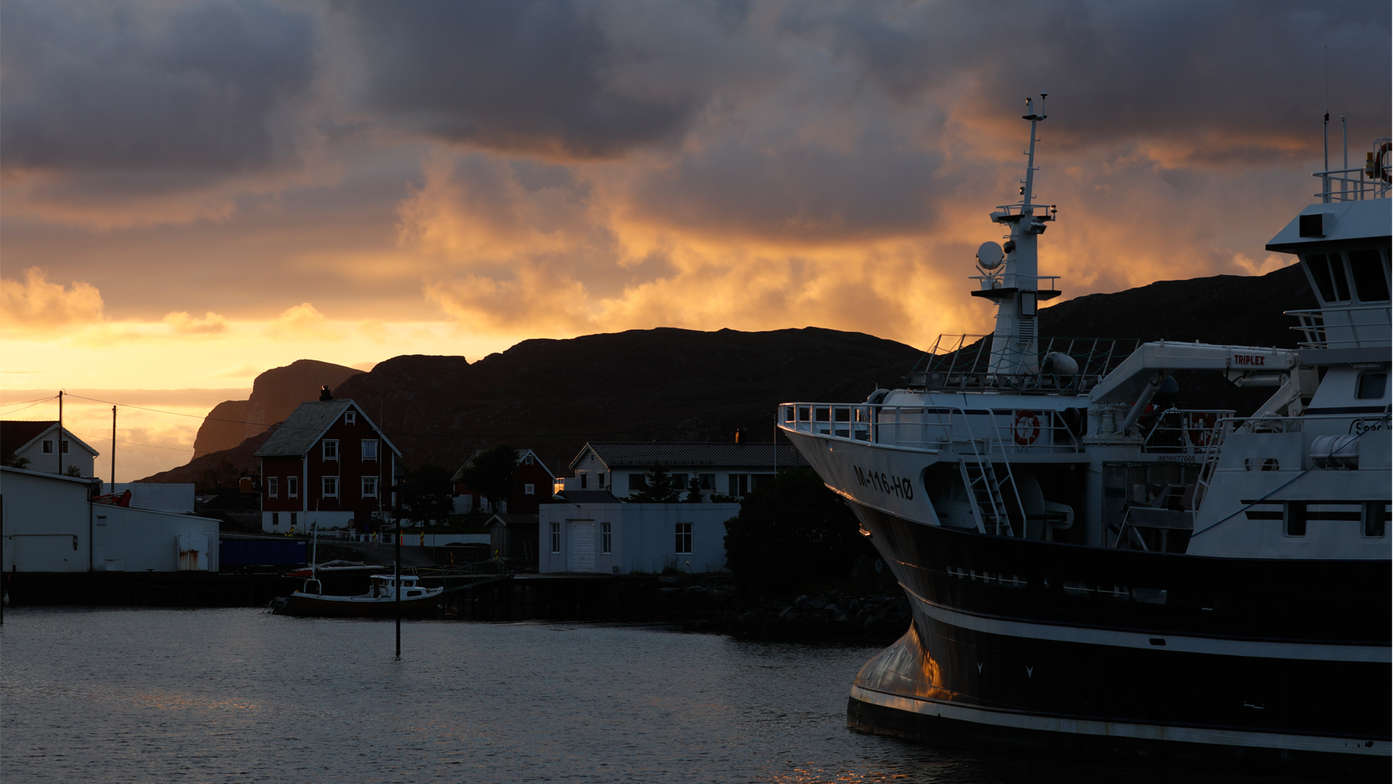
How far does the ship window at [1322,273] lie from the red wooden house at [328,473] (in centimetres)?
9279

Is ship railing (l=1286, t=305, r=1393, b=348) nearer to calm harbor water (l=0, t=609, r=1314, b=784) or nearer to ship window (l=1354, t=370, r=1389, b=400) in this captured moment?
ship window (l=1354, t=370, r=1389, b=400)

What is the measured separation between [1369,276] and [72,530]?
268ft

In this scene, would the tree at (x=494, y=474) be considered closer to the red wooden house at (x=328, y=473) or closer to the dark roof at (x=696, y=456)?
the red wooden house at (x=328, y=473)

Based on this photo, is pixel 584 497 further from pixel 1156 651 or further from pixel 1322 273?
pixel 1322 273

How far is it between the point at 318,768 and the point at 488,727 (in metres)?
7.06

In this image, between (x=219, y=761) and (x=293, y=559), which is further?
(x=293, y=559)

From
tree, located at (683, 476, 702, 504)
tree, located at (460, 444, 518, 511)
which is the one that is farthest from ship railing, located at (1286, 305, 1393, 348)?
tree, located at (460, 444, 518, 511)

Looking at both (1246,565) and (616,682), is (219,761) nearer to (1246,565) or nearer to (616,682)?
(616,682)

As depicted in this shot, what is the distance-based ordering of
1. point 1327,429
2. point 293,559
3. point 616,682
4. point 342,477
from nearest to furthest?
point 1327,429, point 616,682, point 293,559, point 342,477

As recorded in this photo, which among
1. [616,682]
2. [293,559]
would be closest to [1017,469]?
[616,682]

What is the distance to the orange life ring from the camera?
38.4 metres

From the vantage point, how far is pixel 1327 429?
1267 inches

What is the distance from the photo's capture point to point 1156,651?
1251 inches

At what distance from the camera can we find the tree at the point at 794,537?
8031 cm
